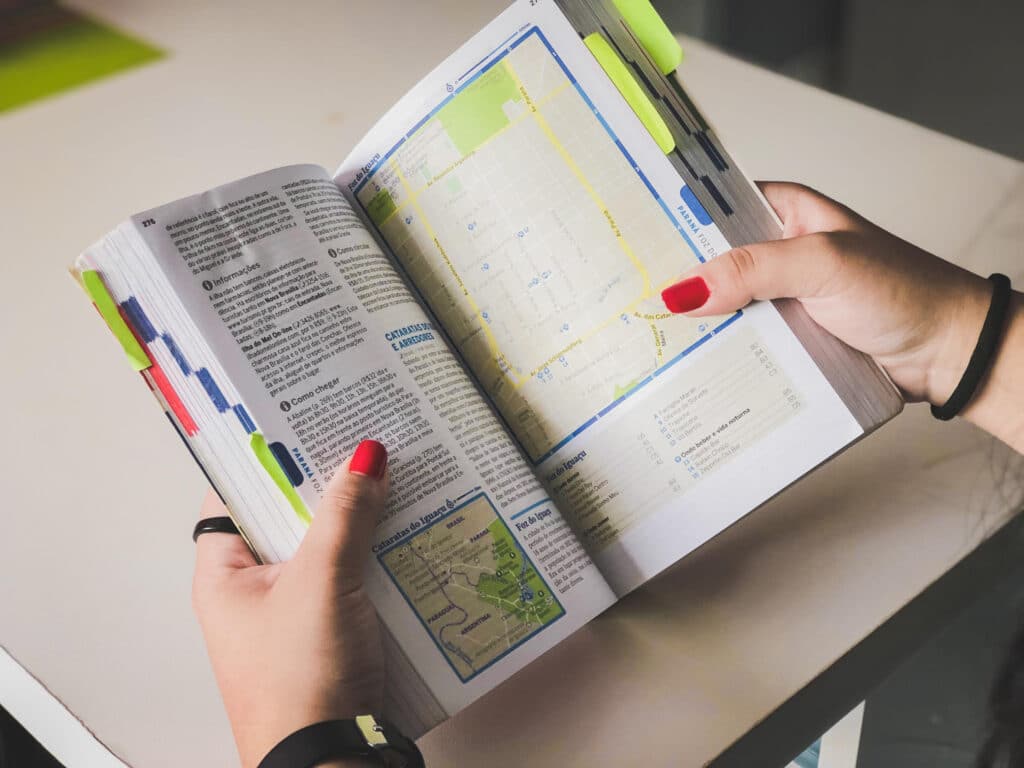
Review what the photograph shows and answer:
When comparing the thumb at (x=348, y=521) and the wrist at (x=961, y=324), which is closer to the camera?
the thumb at (x=348, y=521)

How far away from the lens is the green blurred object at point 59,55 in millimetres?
1118

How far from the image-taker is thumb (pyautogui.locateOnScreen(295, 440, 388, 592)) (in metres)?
0.46

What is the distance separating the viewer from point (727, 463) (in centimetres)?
54

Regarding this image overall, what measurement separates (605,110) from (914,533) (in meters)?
0.33

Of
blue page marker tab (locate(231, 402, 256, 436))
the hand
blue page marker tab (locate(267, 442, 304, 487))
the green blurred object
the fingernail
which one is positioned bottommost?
the hand

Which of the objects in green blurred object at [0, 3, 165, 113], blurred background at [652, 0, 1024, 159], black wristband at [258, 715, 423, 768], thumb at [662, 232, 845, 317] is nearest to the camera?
black wristband at [258, 715, 423, 768]

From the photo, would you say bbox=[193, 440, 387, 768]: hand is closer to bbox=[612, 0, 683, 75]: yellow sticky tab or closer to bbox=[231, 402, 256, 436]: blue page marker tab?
bbox=[231, 402, 256, 436]: blue page marker tab

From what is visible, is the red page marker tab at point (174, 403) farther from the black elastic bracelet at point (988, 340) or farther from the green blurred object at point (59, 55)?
the green blurred object at point (59, 55)

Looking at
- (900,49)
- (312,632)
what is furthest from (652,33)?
(900,49)

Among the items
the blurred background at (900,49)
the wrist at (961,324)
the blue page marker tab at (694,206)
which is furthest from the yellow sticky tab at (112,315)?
the blurred background at (900,49)

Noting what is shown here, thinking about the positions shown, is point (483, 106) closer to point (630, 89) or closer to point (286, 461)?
point (630, 89)

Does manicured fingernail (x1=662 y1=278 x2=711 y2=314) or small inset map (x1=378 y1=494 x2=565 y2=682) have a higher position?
manicured fingernail (x1=662 y1=278 x2=711 y2=314)

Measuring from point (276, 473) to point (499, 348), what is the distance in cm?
17

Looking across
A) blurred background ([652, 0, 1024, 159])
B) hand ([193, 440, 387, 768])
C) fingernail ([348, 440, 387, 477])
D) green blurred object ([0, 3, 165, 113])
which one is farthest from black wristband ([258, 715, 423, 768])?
blurred background ([652, 0, 1024, 159])
